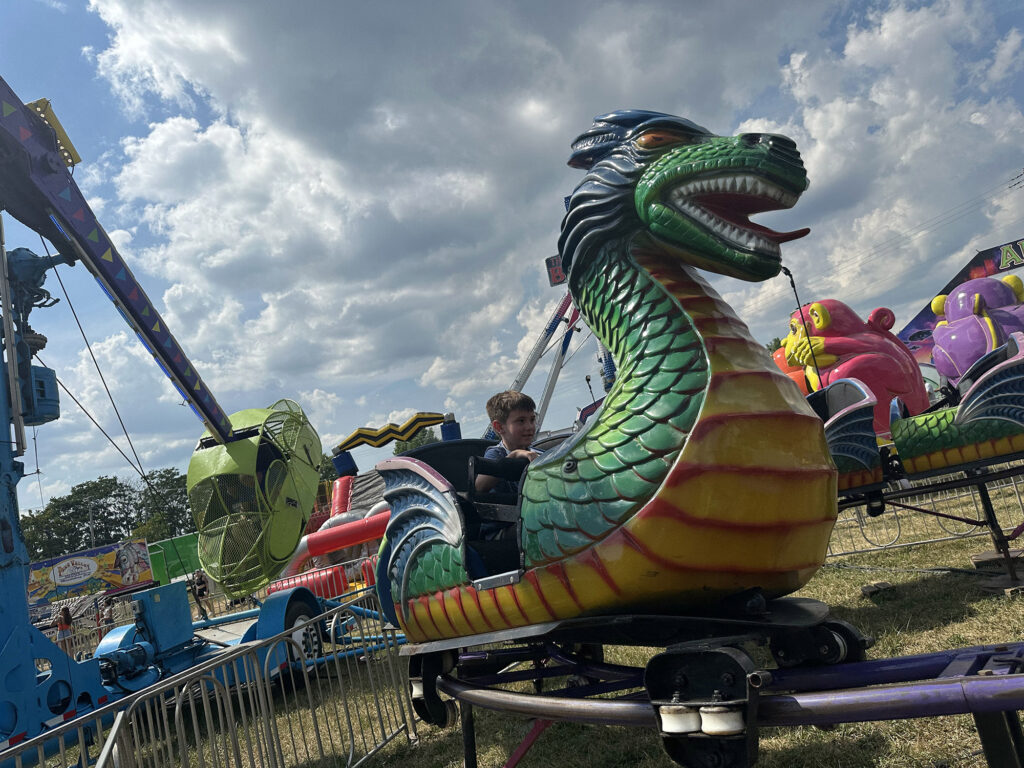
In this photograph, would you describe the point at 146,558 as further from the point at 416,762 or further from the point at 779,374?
the point at 779,374

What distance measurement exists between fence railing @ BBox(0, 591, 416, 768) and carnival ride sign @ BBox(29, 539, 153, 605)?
48.8ft

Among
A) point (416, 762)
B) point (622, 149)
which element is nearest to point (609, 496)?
point (622, 149)

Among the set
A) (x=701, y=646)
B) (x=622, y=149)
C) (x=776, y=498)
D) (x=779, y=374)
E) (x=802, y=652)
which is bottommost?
(x=802, y=652)

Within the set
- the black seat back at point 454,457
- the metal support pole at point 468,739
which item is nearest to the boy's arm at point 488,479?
the black seat back at point 454,457

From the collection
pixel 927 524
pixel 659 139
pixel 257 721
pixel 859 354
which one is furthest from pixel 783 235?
pixel 859 354

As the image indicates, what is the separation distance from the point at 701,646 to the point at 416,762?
2754mm

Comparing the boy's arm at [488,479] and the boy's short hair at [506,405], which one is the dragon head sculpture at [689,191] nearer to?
the boy's arm at [488,479]

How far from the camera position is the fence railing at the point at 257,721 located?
8.46 feet

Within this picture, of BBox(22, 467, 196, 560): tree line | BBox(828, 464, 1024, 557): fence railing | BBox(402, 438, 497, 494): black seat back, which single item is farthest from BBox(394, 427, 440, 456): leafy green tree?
BBox(22, 467, 196, 560): tree line

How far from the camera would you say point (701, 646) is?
157 cm

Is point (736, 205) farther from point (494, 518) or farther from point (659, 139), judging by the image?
point (494, 518)

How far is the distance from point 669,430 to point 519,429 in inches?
61.4

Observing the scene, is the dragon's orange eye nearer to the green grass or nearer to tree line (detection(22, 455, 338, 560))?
the green grass

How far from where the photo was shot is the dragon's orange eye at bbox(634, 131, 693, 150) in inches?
81.0
